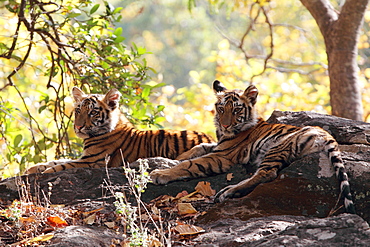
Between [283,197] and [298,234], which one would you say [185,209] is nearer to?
[283,197]

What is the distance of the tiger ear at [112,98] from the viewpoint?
534cm

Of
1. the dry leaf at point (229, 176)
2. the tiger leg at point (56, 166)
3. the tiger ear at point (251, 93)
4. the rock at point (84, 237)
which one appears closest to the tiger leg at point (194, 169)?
the dry leaf at point (229, 176)

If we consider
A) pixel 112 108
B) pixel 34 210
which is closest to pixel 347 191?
pixel 34 210

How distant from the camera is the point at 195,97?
37.9 ft

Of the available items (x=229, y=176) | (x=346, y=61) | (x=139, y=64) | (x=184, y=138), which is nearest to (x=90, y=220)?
(x=229, y=176)

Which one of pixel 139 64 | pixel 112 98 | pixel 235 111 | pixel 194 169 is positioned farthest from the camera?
pixel 139 64

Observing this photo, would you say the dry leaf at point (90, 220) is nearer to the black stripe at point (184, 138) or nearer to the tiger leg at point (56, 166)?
the tiger leg at point (56, 166)

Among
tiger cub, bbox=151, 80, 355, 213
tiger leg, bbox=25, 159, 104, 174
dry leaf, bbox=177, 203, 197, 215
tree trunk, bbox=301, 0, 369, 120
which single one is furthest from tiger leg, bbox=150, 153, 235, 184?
tree trunk, bbox=301, 0, 369, 120

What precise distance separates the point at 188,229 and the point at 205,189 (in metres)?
0.99

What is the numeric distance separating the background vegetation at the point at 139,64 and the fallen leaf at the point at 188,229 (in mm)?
1562

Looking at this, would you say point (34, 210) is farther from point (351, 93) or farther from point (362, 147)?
point (351, 93)

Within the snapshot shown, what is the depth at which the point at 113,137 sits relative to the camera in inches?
209

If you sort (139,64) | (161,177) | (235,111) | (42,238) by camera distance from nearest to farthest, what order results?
(42,238) → (161,177) → (235,111) → (139,64)

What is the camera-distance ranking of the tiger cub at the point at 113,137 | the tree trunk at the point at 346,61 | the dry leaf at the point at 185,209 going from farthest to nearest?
the tree trunk at the point at 346,61 → the tiger cub at the point at 113,137 → the dry leaf at the point at 185,209
